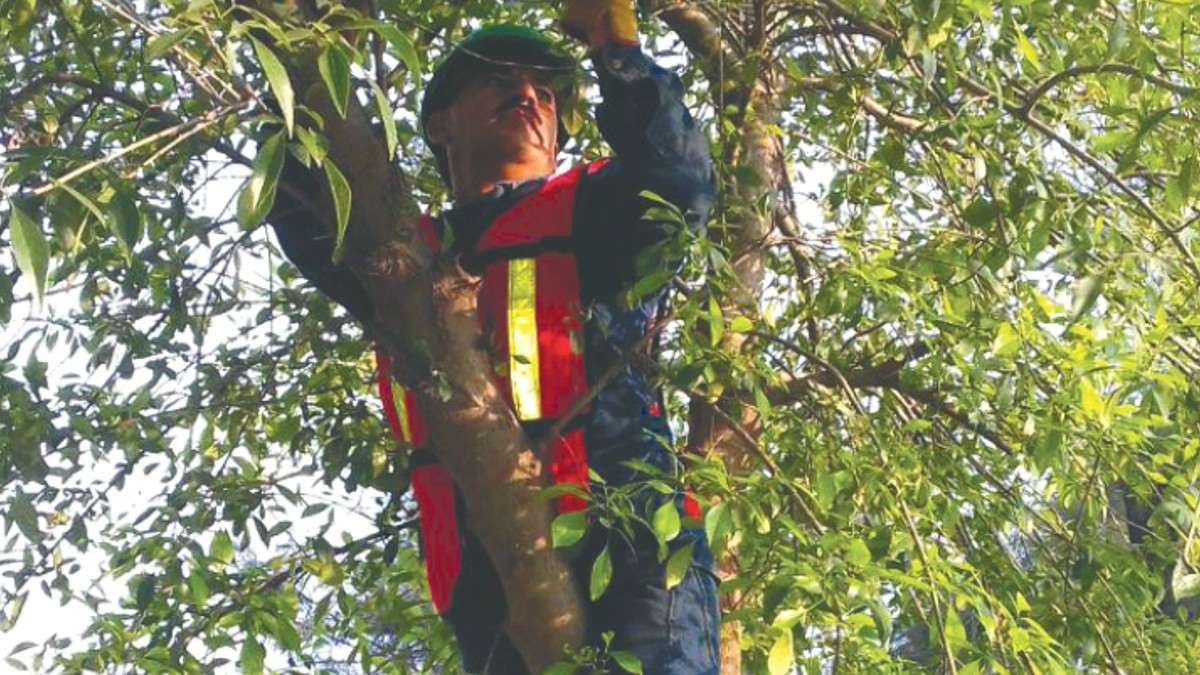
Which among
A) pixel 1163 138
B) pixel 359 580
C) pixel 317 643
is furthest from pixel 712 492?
pixel 317 643

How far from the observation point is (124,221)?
193cm

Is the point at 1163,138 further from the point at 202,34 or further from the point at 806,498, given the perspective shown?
the point at 202,34

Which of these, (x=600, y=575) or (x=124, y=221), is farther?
(x=600, y=575)

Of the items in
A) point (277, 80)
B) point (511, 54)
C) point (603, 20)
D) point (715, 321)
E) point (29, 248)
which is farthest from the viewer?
point (511, 54)

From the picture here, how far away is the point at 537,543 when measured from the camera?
2.52 metres

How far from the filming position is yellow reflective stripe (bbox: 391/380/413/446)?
2801mm

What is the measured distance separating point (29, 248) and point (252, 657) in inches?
47.6

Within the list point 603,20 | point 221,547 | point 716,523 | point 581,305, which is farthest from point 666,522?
point 221,547

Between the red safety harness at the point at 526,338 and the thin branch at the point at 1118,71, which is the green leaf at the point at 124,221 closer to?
the red safety harness at the point at 526,338

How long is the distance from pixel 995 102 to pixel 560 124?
781 mm

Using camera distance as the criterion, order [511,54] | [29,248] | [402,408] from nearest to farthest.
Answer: [29,248] < [402,408] < [511,54]

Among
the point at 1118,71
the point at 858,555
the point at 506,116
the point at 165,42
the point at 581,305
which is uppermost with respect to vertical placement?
the point at 506,116

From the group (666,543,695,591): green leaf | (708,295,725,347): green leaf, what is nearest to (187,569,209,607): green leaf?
(666,543,695,591): green leaf

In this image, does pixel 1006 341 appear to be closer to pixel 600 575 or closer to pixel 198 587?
pixel 600 575
